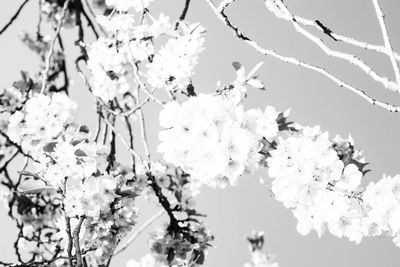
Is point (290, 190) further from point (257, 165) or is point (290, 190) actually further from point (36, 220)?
point (36, 220)

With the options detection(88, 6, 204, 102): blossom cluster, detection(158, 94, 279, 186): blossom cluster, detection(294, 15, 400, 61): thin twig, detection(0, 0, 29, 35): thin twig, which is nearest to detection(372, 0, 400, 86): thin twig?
detection(294, 15, 400, 61): thin twig

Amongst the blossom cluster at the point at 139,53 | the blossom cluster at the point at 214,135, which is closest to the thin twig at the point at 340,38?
the blossom cluster at the point at 214,135

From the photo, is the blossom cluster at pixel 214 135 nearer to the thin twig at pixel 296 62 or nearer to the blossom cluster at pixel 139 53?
the thin twig at pixel 296 62

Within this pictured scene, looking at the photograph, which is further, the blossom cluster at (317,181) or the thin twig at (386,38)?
the blossom cluster at (317,181)

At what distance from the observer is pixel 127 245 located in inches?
89.7

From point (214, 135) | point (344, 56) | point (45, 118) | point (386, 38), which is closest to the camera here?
point (386, 38)

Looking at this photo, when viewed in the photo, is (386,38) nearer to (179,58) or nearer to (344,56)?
(344,56)

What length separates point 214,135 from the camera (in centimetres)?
122

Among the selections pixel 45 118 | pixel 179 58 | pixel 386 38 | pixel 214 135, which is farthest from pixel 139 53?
pixel 386 38

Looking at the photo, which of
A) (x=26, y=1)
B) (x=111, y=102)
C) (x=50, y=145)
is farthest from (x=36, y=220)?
(x=50, y=145)

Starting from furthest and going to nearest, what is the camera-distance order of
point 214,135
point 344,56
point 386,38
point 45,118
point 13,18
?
point 13,18
point 45,118
point 214,135
point 344,56
point 386,38

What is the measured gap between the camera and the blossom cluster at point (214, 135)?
1.22 meters

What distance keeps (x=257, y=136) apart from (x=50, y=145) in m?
1.01

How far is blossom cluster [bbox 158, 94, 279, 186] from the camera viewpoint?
122 cm
